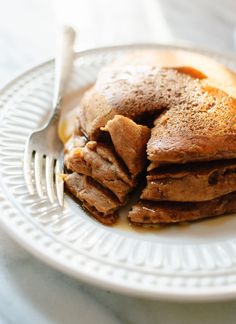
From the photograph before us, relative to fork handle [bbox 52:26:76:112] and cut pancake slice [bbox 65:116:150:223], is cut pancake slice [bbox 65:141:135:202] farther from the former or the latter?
fork handle [bbox 52:26:76:112]

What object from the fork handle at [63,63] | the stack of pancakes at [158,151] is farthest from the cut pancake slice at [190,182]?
the fork handle at [63,63]

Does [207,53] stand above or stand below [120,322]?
above

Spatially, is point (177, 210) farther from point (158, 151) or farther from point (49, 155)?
point (49, 155)

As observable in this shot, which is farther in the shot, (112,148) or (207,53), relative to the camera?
(207,53)

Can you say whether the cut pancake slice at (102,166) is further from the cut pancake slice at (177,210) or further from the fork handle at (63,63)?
the fork handle at (63,63)

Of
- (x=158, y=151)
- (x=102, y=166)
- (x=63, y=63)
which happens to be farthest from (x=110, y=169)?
(x=63, y=63)

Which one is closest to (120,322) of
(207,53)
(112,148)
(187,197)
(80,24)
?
(187,197)

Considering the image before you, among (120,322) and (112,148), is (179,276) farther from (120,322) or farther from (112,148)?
(112,148)
